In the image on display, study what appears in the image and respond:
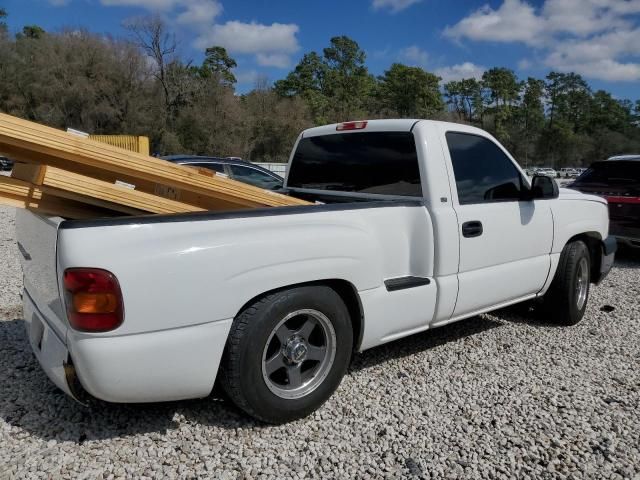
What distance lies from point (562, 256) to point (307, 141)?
2591mm

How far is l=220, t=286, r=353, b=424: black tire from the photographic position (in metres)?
2.62

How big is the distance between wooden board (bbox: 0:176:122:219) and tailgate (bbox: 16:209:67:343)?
0.25ft

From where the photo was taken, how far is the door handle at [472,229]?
3.59 meters

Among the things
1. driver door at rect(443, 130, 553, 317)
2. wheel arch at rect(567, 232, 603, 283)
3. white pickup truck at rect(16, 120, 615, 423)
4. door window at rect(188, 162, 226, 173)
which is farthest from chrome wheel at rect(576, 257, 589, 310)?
door window at rect(188, 162, 226, 173)

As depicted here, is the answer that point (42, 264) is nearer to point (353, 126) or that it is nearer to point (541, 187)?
point (353, 126)

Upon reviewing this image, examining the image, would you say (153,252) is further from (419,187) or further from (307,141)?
(307,141)

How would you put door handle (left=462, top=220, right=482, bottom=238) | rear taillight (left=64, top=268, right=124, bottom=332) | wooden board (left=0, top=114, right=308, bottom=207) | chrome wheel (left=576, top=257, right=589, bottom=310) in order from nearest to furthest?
rear taillight (left=64, top=268, right=124, bottom=332) → wooden board (left=0, top=114, right=308, bottom=207) → door handle (left=462, top=220, right=482, bottom=238) → chrome wheel (left=576, top=257, right=589, bottom=310)

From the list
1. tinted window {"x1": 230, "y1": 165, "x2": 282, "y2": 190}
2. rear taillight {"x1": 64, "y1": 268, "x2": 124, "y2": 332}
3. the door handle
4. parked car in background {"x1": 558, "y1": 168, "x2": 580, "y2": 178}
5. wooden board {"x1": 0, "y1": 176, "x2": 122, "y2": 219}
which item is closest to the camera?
rear taillight {"x1": 64, "y1": 268, "x2": 124, "y2": 332}

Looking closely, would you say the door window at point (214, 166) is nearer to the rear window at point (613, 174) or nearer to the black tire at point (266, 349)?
the rear window at point (613, 174)

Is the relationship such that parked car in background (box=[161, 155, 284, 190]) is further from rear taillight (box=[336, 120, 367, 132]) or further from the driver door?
the driver door

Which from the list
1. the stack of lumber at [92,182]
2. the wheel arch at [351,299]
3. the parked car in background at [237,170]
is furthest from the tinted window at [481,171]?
the parked car in background at [237,170]

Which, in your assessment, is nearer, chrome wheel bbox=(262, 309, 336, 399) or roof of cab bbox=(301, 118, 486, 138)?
chrome wheel bbox=(262, 309, 336, 399)

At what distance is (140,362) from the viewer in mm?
2365

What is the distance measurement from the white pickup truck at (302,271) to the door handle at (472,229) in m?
0.01
